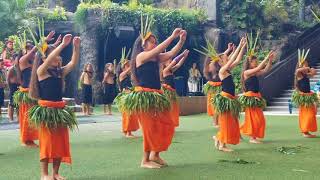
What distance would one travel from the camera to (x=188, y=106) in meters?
13.6

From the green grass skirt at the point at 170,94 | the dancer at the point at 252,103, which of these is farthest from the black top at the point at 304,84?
the green grass skirt at the point at 170,94

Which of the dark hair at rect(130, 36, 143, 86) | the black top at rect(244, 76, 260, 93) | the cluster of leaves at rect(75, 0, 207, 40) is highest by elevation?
the cluster of leaves at rect(75, 0, 207, 40)

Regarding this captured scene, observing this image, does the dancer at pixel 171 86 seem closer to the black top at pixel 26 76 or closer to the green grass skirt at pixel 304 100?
the green grass skirt at pixel 304 100

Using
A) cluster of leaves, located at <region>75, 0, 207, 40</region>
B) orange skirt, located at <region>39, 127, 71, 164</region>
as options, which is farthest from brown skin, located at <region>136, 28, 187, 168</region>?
cluster of leaves, located at <region>75, 0, 207, 40</region>

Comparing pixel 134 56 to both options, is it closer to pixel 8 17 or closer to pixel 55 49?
pixel 55 49

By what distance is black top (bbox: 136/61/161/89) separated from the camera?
211 inches

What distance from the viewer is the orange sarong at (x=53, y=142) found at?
178 inches

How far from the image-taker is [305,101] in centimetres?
813

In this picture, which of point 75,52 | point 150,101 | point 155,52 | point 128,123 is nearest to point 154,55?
point 155,52

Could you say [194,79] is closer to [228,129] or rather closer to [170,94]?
[170,94]

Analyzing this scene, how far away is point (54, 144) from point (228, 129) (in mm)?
2569

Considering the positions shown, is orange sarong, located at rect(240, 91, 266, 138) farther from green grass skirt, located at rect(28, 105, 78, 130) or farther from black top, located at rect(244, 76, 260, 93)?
green grass skirt, located at rect(28, 105, 78, 130)

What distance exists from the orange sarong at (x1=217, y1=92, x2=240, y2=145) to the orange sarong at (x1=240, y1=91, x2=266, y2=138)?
95cm

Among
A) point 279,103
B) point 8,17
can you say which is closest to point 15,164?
point 279,103
